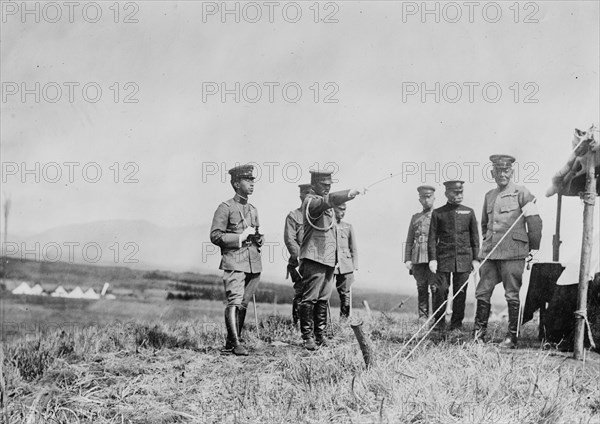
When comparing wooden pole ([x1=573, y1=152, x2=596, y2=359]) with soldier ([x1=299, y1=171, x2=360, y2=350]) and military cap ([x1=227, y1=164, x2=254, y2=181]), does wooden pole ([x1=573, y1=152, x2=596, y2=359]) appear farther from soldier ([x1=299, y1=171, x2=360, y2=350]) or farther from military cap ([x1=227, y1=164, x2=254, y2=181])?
military cap ([x1=227, y1=164, x2=254, y2=181])

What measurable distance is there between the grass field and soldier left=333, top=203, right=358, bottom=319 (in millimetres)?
2033

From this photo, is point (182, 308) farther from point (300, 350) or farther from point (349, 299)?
point (300, 350)

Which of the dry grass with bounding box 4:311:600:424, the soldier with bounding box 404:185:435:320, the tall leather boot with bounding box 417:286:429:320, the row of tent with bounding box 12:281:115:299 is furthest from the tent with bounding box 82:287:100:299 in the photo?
the tall leather boot with bounding box 417:286:429:320

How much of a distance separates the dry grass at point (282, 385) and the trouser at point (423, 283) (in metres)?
3.19

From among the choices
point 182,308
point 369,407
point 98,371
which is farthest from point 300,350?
point 182,308

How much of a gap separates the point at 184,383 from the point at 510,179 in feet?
15.2

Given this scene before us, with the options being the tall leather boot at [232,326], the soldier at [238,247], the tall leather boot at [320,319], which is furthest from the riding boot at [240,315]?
the tall leather boot at [320,319]

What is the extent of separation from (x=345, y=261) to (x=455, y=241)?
1782mm

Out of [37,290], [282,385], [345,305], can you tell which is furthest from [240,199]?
[37,290]

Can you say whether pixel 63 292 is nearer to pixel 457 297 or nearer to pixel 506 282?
pixel 457 297

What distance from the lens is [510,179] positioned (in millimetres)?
7445

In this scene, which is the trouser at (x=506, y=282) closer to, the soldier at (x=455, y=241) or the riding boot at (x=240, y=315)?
the soldier at (x=455, y=241)

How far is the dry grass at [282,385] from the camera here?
154 inches

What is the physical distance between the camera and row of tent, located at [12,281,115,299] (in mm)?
13219
